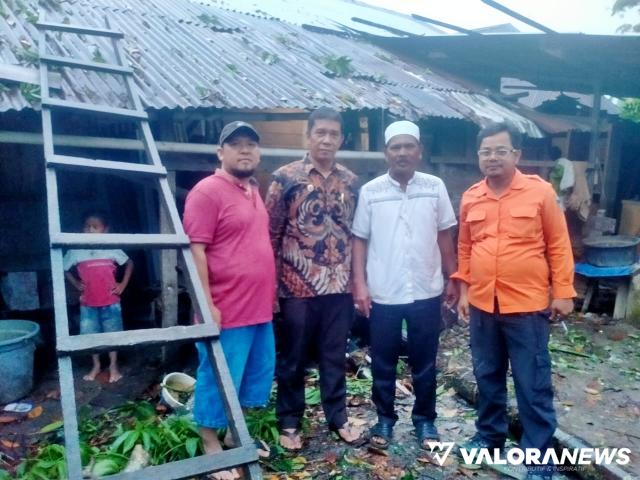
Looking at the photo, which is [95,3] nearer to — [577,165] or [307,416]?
[307,416]

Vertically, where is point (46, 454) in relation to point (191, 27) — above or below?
A: below

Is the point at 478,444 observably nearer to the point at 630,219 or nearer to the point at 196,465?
the point at 196,465

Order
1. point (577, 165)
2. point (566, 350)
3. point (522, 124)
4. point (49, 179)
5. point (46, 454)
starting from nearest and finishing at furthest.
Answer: point (49, 179) → point (46, 454) → point (566, 350) → point (522, 124) → point (577, 165)

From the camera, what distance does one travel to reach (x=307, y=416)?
399 cm

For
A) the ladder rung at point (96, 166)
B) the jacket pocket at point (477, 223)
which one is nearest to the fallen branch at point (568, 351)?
the jacket pocket at point (477, 223)

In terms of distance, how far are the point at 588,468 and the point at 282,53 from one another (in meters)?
5.24

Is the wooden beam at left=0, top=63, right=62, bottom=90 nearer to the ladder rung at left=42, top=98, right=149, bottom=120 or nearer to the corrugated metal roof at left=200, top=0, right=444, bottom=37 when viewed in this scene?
the ladder rung at left=42, top=98, right=149, bottom=120

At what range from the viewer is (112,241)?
103 inches

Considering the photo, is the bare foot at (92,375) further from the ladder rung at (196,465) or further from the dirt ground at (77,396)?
the ladder rung at (196,465)

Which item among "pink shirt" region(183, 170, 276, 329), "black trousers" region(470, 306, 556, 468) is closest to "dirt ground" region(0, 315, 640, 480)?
"black trousers" region(470, 306, 556, 468)

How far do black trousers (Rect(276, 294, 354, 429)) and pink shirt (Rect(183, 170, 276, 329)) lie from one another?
31 cm

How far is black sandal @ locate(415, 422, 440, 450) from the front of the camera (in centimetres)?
352

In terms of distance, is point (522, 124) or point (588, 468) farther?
point (522, 124)

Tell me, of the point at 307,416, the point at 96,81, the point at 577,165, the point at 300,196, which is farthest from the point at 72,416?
the point at 577,165
